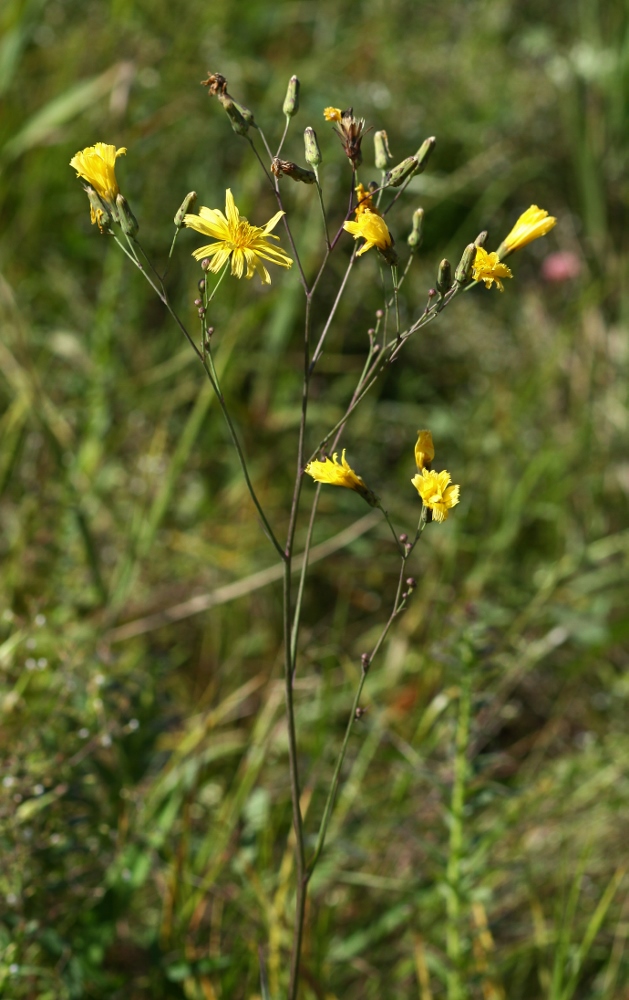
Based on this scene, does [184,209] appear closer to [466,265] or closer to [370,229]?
[370,229]

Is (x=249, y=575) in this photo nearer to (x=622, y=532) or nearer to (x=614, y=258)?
(x=622, y=532)

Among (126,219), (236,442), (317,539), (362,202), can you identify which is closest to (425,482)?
(236,442)

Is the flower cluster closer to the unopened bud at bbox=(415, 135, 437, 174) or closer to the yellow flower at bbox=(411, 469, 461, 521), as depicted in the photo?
the yellow flower at bbox=(411, 469, 461, 521)

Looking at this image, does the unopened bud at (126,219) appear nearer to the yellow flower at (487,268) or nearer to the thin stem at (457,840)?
the yellow flower at (487,268)

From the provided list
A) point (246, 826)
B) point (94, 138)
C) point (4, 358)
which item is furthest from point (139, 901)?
point (94, 138)

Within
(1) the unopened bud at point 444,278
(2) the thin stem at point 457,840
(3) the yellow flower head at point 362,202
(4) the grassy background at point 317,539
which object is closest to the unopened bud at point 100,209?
(3) the yellow flower head at point 362,202
